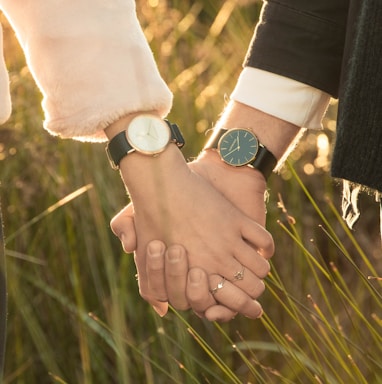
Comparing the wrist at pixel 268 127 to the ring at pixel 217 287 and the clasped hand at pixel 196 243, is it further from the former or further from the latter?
the ring at pixel 217 287

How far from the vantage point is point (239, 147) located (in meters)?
1.67

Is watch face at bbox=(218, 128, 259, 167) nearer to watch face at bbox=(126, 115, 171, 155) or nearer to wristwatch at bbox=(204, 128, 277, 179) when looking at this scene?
wristwatch at bbox=(204, 128, 277, 179)

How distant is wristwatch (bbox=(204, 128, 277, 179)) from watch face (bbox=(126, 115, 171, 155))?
0.63 ft

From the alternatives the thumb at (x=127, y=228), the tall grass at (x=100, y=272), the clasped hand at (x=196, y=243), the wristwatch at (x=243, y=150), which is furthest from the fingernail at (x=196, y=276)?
the tall grass at (x=100, y=272)

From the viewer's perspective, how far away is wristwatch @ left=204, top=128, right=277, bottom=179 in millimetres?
1671

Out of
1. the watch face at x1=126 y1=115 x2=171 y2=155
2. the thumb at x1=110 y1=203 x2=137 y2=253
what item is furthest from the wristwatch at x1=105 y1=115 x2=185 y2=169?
the thumb at x1=110 y1=203 x2=137 y2=253

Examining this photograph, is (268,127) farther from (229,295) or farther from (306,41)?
(229,295)

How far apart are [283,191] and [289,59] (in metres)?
1.42

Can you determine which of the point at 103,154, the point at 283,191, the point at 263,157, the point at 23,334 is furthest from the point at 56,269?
the point at 263,157

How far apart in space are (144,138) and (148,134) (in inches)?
0.4

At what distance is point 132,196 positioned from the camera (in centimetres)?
155

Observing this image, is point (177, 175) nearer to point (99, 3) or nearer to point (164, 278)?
point (164, 278)

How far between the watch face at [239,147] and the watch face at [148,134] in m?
0.19

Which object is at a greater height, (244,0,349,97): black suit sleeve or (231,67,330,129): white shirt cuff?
(244,0,349,97): black suit sleeve
